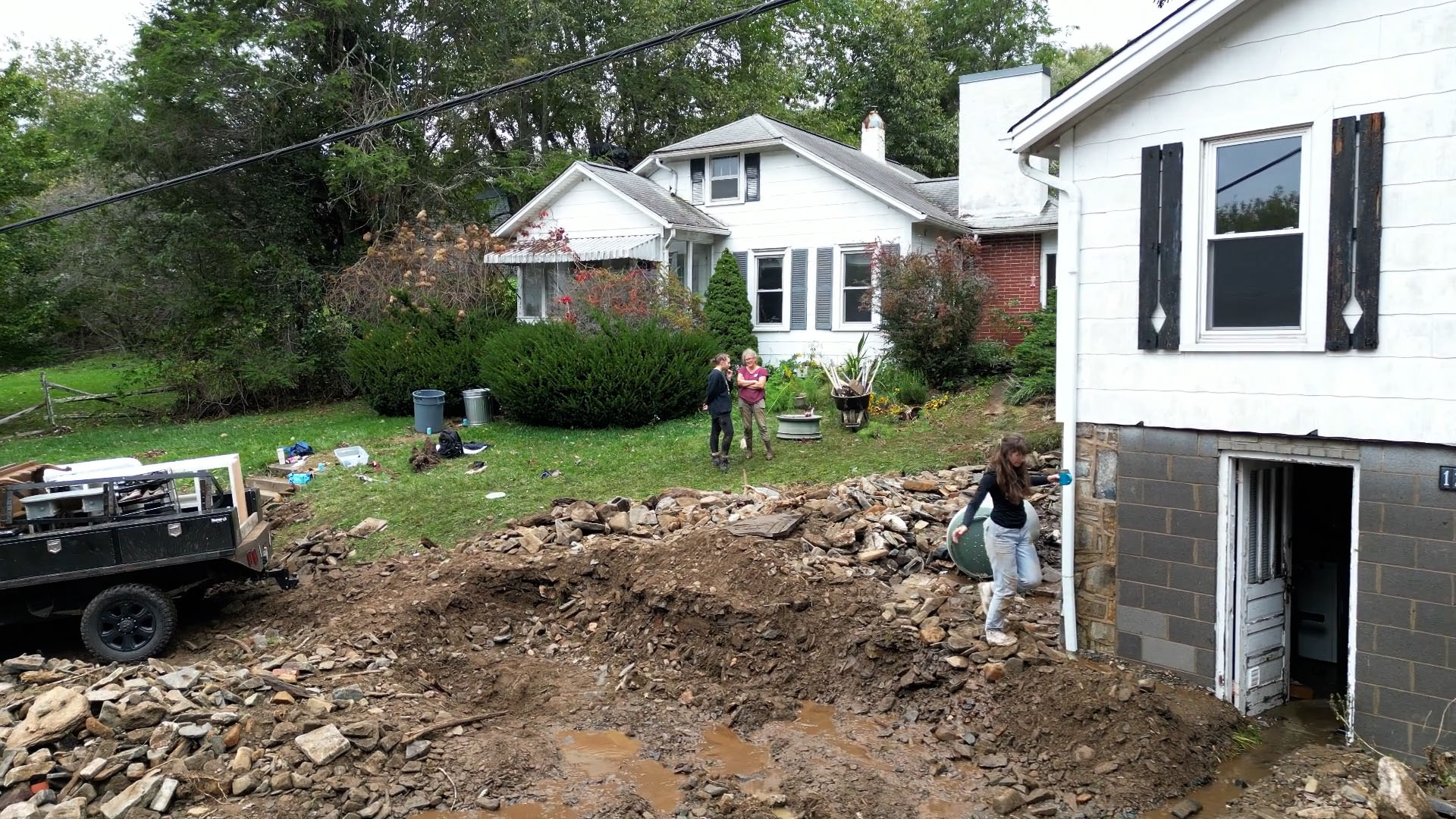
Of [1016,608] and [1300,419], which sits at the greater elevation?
[1300,419]

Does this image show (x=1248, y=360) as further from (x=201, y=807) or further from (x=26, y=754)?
(x=26, y=754)

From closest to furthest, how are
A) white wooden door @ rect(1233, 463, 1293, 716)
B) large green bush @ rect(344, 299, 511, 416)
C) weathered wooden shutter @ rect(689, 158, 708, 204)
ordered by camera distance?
white wooden door @ rect(1233, 463, 1293, 716) < large green bush @ rect(344, 299, 511, 416) < weathered wooden shutter @ rect(689, 158, 708, 204)

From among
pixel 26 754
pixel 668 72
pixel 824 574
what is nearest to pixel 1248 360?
pixel 824 574

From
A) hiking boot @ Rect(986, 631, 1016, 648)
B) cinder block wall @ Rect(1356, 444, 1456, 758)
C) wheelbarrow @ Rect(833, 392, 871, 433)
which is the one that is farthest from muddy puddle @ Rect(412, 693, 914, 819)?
wheelbarrow @ Rect(833, 392, 871, 433)

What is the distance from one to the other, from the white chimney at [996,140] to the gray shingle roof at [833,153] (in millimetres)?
878

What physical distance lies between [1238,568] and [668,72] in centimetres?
2881

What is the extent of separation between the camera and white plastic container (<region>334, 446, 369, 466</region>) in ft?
52.6

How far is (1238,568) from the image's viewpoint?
763cm

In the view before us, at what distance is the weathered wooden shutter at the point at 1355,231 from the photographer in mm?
6633

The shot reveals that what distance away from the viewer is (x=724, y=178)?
75.8 feet

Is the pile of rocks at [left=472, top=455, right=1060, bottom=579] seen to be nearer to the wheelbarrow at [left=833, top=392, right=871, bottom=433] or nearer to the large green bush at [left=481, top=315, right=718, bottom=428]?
the wheelbarrow at [left=833, top=392, right=871, bottom=433]

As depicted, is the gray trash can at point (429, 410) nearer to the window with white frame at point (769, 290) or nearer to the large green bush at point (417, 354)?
the large green bush at point (417, 354)

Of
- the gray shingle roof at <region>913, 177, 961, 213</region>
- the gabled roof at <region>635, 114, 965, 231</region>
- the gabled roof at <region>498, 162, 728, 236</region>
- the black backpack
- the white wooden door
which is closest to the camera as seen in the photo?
the white wooden door

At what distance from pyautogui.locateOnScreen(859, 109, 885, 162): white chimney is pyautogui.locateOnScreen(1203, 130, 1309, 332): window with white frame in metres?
19.1
